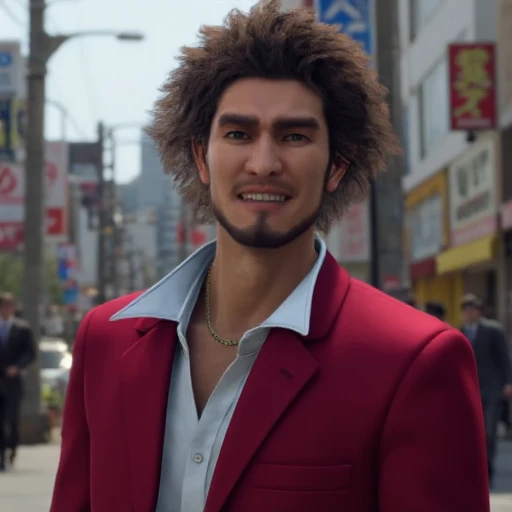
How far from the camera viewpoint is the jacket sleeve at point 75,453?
2.91 meters

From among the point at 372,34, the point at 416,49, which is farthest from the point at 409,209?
the point at 372,34

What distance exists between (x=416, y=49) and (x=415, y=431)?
3947 cm

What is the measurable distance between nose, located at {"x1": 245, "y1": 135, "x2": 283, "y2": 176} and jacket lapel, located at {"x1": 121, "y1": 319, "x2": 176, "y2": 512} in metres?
0.37

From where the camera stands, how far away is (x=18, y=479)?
14.4 meters

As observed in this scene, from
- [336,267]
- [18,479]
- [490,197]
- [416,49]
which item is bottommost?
[18,479]

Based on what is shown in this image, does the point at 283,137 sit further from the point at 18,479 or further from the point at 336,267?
the point at 18,479

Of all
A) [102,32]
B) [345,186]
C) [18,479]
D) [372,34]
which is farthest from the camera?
[102,32]

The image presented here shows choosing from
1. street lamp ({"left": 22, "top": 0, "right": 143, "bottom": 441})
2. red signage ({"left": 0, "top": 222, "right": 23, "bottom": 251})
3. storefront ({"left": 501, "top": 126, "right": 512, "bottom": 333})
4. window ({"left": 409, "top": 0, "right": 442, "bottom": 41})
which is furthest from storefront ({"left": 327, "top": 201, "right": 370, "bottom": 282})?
street lamp ({"left": 22, "top": 0, "right": 143, "bottom": 441})

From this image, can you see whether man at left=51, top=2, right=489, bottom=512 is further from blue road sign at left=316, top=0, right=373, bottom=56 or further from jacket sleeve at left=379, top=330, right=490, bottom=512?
blue road sign at left=316, top=0, right=373, bottom=56

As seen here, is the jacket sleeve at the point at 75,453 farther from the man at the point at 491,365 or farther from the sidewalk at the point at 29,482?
the man at the point at 491,365

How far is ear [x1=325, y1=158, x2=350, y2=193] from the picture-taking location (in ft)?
9.52

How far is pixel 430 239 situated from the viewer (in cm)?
3994

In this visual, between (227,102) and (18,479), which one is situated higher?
(227,102)

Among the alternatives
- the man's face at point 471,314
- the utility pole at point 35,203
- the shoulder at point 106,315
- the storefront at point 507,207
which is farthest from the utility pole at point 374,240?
Result: the storefront at point 507,207
